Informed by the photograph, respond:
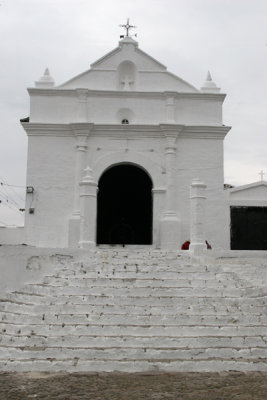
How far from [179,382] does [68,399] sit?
4.91ft

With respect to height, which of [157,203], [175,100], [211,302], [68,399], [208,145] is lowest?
[68,399]

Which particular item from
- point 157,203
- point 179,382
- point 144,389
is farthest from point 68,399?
point 157,203

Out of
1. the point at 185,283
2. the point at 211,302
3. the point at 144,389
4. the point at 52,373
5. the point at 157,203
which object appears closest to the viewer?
the point at 144,389

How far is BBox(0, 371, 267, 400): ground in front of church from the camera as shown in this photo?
5.70m

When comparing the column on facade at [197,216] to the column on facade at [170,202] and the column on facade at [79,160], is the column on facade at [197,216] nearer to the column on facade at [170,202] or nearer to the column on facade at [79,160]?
the column on facade at [170,202]

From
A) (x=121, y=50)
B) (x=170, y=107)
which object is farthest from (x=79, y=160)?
(x=121, y=50)

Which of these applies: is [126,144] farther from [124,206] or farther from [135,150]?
[124,206]

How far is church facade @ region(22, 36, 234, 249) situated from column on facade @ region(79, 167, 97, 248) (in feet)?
7.36

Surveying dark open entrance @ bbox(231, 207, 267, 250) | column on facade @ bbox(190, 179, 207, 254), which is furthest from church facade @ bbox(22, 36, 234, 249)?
column on facade @ bbox(190, 179, 207, 254)

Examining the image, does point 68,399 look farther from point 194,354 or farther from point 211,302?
point 211,302

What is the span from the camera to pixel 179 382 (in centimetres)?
630

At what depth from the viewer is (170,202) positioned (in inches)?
587

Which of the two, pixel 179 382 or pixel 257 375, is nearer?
pixel 179 382

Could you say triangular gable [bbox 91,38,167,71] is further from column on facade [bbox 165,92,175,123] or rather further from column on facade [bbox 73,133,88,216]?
column on facade [bbox 73,133,88,216]
